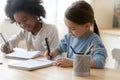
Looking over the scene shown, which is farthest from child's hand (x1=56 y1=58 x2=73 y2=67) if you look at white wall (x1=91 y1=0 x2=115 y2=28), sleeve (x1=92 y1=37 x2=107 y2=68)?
white wall (x1=91 y1=0 x2=115 y2=28)

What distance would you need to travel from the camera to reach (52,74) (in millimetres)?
1276

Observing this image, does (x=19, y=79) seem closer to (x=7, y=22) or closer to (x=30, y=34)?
(x=30, y=34)

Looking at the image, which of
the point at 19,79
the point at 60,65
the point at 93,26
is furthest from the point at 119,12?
the point at 19,79

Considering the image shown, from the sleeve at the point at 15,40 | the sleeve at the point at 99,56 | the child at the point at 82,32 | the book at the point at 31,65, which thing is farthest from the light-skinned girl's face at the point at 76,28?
the sleeve at the point at 15,40

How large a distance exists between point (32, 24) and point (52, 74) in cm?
89

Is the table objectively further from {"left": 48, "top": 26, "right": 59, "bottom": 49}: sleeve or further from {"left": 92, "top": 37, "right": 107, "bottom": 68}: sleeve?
{"left": 48, "top": 26, "right": 59, "bottom": 49}: sleeve

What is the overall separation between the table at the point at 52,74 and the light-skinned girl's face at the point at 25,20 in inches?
27.1

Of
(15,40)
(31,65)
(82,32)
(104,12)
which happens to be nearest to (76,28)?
(82,32)

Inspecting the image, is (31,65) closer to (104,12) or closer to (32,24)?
(32,24)

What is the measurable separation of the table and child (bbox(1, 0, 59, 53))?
664 mm

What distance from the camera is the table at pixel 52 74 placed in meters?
1.21

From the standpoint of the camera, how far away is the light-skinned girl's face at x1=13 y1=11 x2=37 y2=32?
203 centimetres

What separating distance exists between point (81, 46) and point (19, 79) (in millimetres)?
574

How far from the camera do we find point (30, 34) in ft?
7.18
